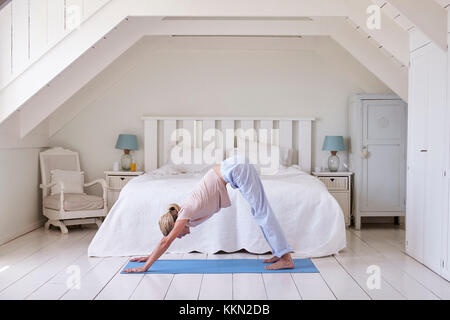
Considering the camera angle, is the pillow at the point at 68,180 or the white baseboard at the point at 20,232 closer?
the white baseboard at the point at 20,232

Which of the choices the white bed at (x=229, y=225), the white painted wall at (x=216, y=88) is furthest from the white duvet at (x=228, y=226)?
the white painted wall at (x=216, y=88)

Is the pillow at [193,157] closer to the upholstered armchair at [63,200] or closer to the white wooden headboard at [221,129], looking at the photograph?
the white wooden headboard at [221,129]

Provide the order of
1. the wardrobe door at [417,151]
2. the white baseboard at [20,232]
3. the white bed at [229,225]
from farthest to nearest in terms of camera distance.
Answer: the white baseboard at [20,232]
the white bed at [229,225]
the wardrobe door at [417,151]

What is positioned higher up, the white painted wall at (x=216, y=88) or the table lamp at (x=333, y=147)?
the white painted wall at (x=216, y=88)

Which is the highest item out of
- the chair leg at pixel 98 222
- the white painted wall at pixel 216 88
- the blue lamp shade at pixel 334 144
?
the white painted wall at pixel 216 88

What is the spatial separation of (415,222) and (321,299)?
1.72 meters

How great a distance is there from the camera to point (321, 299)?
3.21 meters

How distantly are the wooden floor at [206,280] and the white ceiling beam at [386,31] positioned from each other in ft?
6.62

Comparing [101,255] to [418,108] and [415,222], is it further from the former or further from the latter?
[418,108]

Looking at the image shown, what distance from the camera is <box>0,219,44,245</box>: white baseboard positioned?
509 centimetres

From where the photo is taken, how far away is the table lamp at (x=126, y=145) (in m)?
6.40

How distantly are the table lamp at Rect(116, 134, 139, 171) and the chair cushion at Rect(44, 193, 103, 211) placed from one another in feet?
2.66

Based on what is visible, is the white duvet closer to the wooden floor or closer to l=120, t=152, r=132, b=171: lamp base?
the wooden floor
